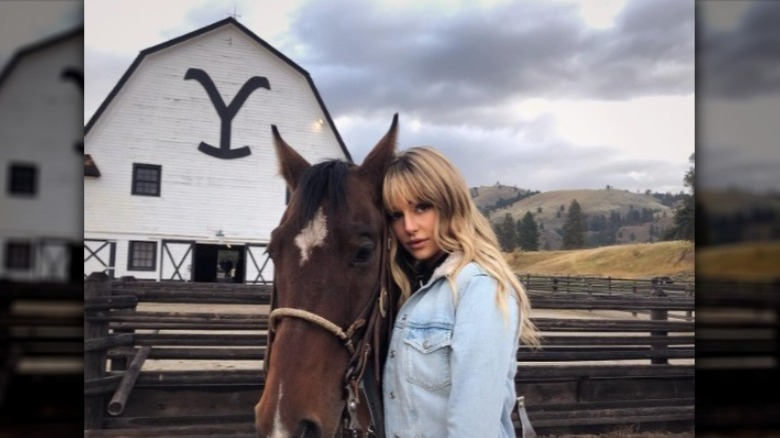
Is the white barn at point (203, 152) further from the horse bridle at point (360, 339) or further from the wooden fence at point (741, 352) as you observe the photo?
the wooden fence at point (741, 352)

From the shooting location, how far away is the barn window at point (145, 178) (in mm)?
2213

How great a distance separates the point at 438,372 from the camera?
1236 millimetres

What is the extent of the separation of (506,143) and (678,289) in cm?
100

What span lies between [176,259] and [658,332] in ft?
7.41

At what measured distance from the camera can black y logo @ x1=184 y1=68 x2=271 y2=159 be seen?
7.37ft

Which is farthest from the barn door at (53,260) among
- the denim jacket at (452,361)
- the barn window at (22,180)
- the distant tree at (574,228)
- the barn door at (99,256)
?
the distant tree at (574,228)

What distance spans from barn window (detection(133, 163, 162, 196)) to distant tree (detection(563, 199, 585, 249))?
5.55ft

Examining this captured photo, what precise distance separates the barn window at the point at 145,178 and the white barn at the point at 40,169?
1.09 ft

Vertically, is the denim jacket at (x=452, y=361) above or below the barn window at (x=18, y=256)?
below

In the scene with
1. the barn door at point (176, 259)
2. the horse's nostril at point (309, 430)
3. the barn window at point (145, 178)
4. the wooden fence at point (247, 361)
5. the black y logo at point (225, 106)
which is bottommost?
the wooden fence at point (247, 361)

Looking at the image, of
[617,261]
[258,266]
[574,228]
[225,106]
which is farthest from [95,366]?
[617,261]

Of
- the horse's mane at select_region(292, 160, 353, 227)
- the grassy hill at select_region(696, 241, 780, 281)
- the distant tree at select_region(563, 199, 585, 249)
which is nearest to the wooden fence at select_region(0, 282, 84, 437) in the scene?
the horse's mane at select_region(292, 160, 353, 227)

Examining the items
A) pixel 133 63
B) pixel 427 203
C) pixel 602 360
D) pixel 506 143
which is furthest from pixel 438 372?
pixel 602 360

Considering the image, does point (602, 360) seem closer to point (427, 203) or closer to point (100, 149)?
point (427, 203)
